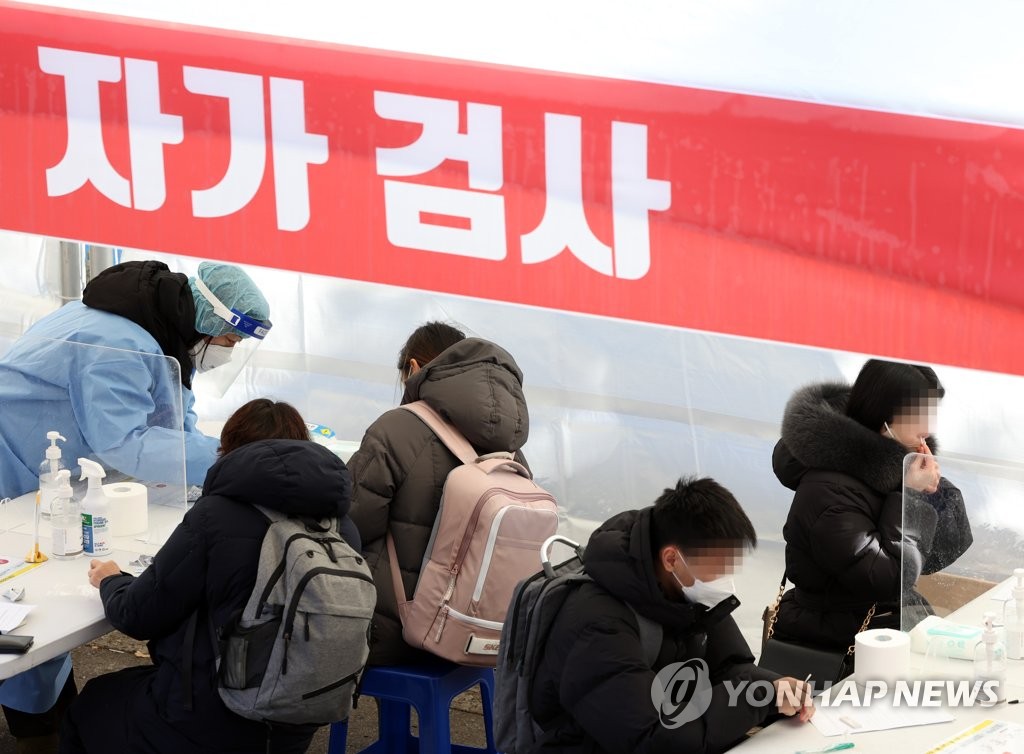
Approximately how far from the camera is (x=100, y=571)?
117 inches

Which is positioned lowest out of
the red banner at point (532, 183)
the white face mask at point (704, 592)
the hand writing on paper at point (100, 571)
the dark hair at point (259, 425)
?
the hand writing on paper at point (100, 571)

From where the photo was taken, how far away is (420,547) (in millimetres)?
3219

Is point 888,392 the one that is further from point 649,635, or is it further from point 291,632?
point 291,632

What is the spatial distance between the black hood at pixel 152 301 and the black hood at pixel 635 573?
1.66 metres

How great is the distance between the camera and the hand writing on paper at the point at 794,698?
2512 mm

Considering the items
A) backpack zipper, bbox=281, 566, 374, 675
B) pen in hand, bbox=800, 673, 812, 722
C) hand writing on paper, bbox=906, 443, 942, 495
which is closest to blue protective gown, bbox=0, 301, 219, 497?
backpack zipper, bbox=281, 566, 374, 675

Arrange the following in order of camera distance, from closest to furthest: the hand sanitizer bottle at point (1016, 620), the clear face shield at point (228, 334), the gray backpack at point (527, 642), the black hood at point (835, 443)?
the gray backpack at point (527, 642)
the hand sanitizer bottle at point (1016, 620)
the black hood at point (835, 443)
the clear face shield at point (228, 334)

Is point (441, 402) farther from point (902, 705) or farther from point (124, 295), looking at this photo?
point (902, 705)

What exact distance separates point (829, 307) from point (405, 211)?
207 mm

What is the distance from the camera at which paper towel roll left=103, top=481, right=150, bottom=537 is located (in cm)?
337

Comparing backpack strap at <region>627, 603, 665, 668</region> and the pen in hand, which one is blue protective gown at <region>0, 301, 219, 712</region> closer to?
backpack strap at <region>627, 603, 665, 668</region>

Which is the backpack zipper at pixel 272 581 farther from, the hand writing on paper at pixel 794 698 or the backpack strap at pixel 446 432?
the hand writing on paper at pixel 794 698

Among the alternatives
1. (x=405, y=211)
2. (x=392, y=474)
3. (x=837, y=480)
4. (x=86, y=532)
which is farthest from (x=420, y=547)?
(x=405, y=211)

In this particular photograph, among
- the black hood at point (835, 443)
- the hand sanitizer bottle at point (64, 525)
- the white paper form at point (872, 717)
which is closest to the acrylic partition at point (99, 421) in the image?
the hand sanitizer bottle at point (64, 525)
